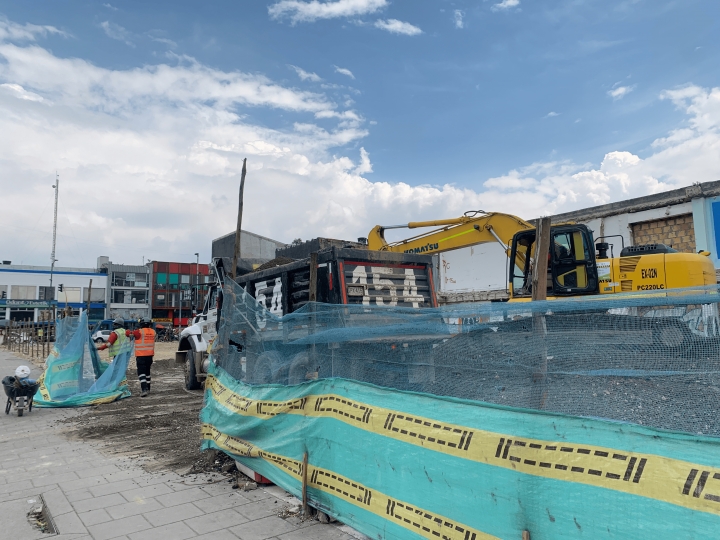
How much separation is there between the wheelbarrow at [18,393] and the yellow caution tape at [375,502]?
6.56 metres

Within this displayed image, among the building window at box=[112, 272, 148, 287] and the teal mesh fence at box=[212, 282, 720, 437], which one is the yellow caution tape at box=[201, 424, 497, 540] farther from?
the building window at box=[112, 272, 148, 287]

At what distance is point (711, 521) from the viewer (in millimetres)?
1902

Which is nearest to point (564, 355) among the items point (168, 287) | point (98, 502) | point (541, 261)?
point (541, 261)

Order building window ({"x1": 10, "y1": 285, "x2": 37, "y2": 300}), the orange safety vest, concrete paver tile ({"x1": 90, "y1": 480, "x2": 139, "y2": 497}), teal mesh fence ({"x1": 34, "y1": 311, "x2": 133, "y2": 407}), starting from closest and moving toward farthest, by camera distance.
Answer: concrete paver tile ({"x1": 90, "y1": 480, "x2": 139, "y2": 497}) < teal mesh fence ({"x1": 34, "y1": 311, "x2": 133, "y2": 407}) < the orange safety vest < building window ({"x1": 10, "y1": 285, "x2": 37, "y2": 300})

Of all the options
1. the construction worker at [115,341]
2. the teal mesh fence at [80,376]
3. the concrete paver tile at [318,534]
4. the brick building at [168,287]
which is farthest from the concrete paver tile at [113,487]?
the brick building at [168,287]

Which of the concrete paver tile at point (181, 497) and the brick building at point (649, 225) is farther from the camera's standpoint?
the brick building at point (649, 225)

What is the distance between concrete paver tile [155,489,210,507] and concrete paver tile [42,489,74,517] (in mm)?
804

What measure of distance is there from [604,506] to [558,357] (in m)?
0.84

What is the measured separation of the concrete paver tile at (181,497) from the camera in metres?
4.73

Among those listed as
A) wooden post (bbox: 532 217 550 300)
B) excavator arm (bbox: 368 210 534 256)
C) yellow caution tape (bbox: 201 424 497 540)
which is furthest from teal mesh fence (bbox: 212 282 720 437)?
excavator arm (bbox: 368 210 534 256)

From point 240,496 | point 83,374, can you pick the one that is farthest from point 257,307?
point 83,374

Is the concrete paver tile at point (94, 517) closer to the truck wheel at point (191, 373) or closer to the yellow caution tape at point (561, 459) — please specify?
the yellow caution tape at point (561, 459)

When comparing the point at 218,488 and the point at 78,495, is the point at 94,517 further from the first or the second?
the point at 218,488

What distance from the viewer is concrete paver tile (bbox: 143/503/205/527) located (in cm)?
430
